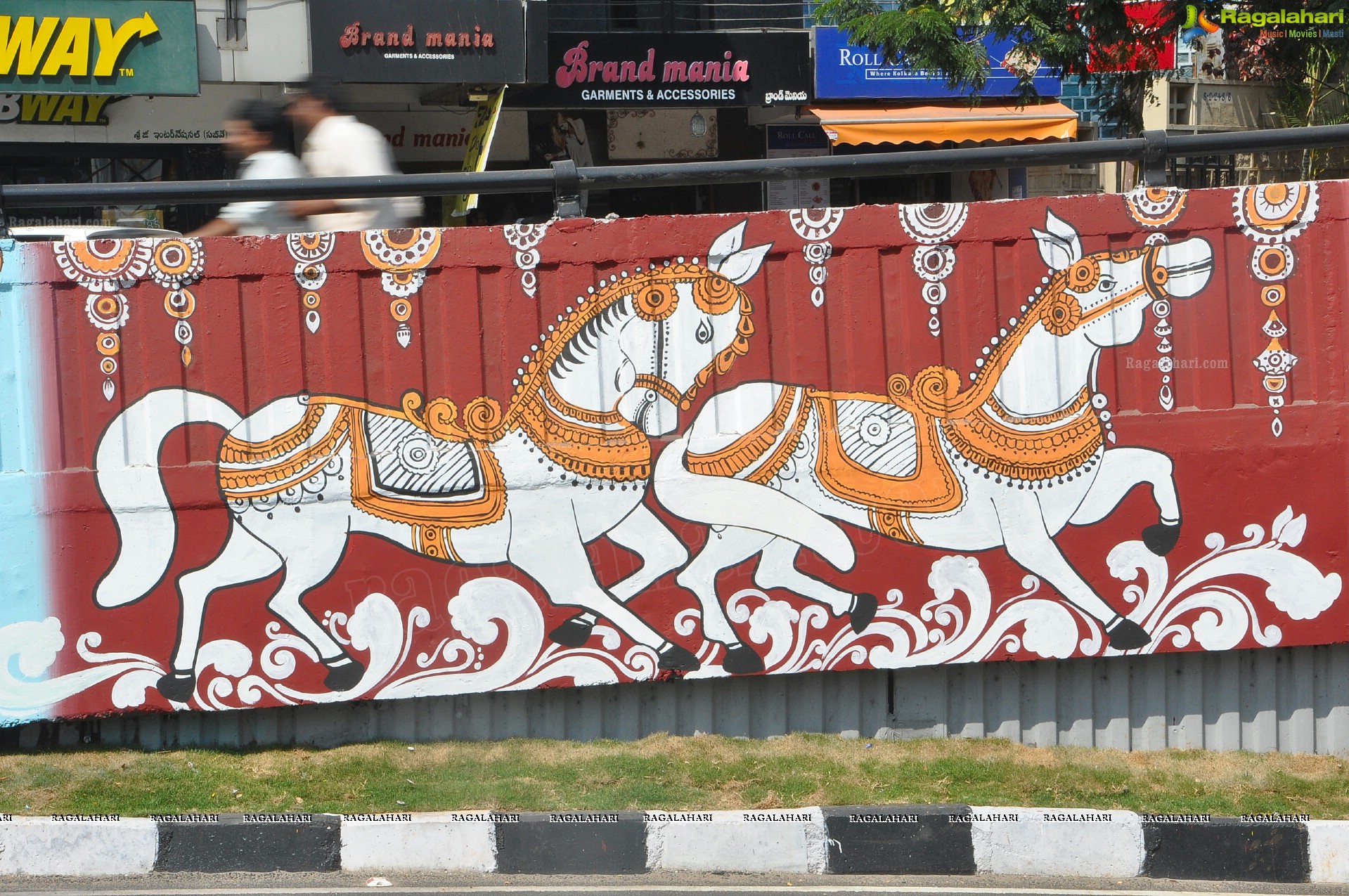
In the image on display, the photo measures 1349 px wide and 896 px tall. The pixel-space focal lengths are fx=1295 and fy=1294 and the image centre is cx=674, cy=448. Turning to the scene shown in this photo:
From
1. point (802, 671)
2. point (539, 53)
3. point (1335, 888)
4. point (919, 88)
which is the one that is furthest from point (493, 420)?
point (919, 88)

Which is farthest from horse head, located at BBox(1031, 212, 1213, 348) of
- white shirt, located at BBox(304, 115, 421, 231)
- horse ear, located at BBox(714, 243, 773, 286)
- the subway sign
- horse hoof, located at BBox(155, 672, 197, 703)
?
the subway sign

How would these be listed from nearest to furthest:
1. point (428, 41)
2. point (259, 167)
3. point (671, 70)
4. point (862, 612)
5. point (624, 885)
A: 1. point (624, 885)
2. point (862, 612)
3. point (259, 167)
4. point (428, 41)
5. point (671, 70)

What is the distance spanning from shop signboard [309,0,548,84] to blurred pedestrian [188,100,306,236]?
17.1 ft

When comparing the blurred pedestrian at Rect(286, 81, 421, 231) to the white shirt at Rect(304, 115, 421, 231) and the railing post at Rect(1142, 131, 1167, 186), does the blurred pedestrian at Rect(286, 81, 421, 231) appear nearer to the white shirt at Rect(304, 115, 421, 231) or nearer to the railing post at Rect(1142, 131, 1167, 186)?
the white shirt at Rect(304, 115, 421, 231)

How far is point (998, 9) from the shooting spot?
11.7 m

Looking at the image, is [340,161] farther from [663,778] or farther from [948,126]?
[948,126]

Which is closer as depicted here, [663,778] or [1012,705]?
[663,778]

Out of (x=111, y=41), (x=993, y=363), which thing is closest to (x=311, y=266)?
(x=993, y=363)

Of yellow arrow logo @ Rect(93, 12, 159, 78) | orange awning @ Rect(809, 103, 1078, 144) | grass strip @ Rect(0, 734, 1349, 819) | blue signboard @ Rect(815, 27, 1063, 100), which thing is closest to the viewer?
grass strip @ Rect(0, 734, 1349, 819)

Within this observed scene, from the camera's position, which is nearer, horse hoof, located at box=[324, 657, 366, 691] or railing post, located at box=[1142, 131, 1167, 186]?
horse hoof, located at box=[324, 657, 366, 691]

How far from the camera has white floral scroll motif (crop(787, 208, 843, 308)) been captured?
191 inches

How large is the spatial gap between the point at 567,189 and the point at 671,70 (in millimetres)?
8606

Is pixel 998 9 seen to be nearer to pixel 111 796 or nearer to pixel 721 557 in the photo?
pixel 721 557

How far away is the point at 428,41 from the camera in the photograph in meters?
11.6
